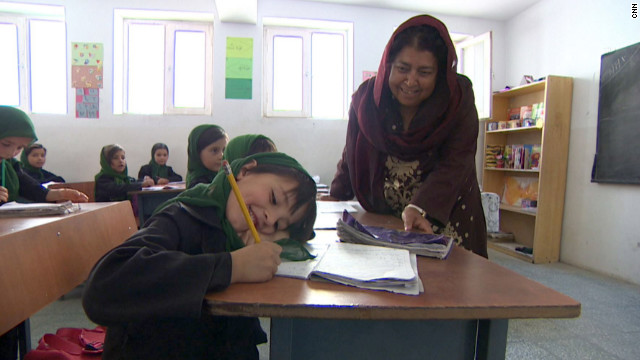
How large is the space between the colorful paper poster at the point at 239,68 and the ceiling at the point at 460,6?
1.08 meters

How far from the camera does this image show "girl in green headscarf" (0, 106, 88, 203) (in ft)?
5.51

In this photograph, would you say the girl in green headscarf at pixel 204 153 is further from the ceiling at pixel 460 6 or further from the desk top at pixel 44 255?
the ceiling at pixel 460 6

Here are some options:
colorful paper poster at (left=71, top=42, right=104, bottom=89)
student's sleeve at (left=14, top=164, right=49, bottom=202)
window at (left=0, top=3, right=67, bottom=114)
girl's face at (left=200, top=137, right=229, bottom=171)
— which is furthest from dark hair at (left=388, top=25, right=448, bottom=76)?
window at (left=0, top=3, right=67, bottom=114)

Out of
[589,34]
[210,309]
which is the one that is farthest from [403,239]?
[589,34]

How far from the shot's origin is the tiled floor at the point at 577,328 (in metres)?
1.69

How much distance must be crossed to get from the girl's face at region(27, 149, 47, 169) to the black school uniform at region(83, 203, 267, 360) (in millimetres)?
3743

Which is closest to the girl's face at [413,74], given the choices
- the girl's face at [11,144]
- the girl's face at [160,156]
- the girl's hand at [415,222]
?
the girl's hand at [415,222]

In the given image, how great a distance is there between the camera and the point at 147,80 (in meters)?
4.04

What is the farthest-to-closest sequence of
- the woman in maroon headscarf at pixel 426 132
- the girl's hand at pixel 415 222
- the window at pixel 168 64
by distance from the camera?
the window at pixel 168 64 → the woman in maroon headscarf at pixel 426 132 → the girl's hand at pixel 415 222

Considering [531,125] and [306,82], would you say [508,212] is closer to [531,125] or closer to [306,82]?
[531,125]

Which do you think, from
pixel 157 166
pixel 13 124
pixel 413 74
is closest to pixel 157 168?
pixel 157 166

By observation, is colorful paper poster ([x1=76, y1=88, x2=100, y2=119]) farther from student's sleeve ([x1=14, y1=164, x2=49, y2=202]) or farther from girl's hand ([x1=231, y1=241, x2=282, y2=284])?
girl's hand ([x1=231, y1=241, x2=282, y2=284])

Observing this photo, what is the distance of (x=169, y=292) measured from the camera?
19.3 inches

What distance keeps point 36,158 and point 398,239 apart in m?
4.02
